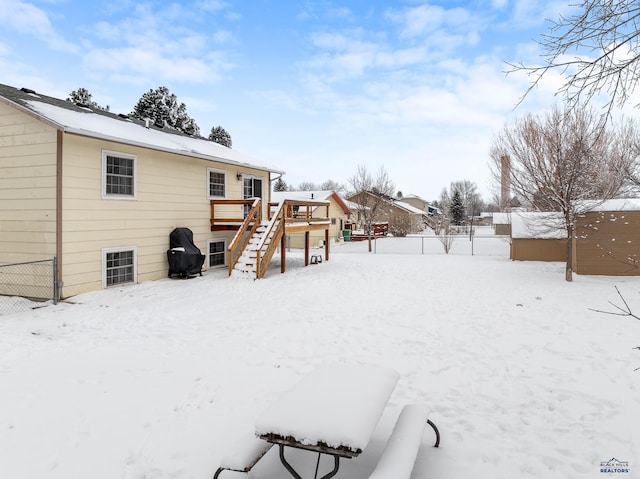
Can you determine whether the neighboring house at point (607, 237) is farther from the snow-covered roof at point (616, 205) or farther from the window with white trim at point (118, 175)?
the window with white trim at point (118, 175)

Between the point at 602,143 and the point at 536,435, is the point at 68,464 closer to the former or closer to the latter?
the point at 536,435

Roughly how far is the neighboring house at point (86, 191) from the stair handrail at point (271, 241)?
111 inches

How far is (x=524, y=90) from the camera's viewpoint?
128 inches

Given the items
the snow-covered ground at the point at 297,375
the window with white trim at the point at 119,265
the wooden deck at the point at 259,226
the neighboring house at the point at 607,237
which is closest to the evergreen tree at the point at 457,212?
the neighboring house at the point at 607,237

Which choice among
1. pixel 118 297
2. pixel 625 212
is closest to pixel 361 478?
pixel 118 297

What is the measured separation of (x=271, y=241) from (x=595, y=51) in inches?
445

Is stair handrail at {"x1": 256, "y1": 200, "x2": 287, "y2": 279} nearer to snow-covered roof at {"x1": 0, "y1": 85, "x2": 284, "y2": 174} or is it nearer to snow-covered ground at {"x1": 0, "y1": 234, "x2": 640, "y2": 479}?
snow-covered ground at {"x1": 0, "y1": 234, "x2": 640, "y2": 479}

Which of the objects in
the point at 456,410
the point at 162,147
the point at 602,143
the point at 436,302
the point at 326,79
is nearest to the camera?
the point at 456,410

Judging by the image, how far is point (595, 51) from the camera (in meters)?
2.90

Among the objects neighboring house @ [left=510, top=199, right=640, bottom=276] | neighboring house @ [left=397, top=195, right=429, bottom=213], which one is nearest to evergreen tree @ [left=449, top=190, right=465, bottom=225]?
neighboring house @ [left=397, top=195, right=429, bottom=213]

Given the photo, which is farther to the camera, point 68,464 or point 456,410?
point 456,410

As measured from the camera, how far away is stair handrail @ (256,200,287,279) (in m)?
12.7

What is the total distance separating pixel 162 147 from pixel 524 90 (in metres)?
11.0

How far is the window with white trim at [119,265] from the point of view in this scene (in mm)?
10773
